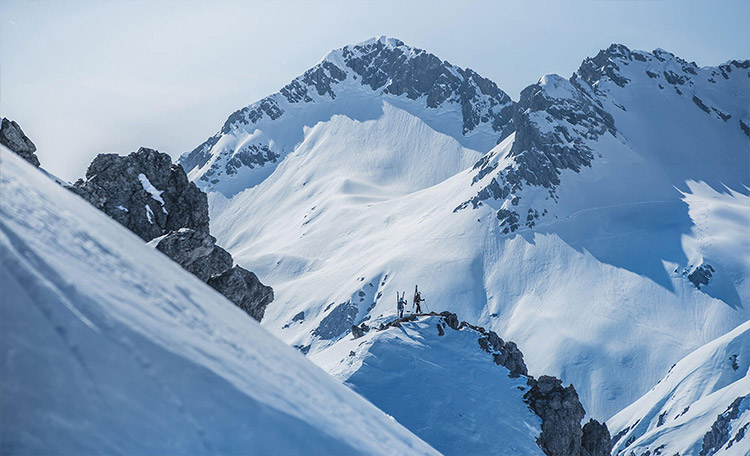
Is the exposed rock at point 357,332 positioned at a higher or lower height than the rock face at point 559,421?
lower

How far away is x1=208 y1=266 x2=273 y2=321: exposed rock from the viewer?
81.6 ft

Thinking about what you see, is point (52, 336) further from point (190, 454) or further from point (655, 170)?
point (655, 170)

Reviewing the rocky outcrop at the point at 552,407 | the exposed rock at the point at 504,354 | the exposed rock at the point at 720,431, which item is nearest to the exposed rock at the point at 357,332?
the rocky outcrop at the point at 552,407

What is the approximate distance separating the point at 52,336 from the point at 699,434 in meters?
75.4

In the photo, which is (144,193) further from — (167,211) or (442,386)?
(442,386)

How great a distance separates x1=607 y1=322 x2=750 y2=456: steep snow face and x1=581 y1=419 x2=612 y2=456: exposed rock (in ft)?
124

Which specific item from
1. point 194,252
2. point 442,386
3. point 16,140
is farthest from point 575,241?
point 16,140

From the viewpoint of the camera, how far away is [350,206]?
602 feet

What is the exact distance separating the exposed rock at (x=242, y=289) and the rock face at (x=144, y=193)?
369cm

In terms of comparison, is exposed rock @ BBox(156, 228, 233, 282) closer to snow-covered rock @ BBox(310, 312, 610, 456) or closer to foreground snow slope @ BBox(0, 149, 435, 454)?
snow-covered rock @ BBox(310, 312, 610, 456)

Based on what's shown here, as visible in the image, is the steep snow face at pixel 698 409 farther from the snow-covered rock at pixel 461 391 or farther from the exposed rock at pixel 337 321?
the exposed rock at pixel 337 321

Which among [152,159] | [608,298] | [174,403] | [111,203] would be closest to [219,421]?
[174,403]

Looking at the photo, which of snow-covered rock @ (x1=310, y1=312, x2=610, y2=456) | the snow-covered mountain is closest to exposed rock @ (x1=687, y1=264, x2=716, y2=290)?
the snow-covered mountain

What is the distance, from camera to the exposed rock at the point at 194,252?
899 inches
